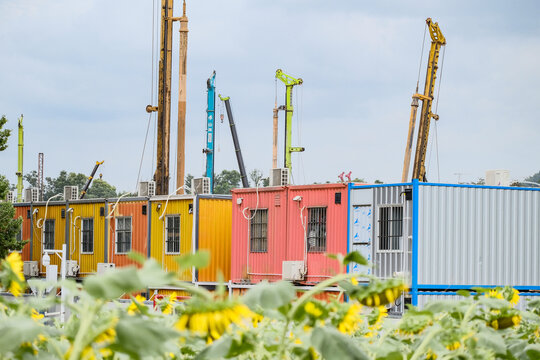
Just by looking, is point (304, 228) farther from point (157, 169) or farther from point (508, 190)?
point (157, 169)

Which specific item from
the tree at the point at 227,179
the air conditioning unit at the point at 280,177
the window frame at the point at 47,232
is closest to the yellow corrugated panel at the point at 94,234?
the window frame at the point at 47,232

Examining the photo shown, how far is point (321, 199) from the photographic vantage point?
18906 millimetres

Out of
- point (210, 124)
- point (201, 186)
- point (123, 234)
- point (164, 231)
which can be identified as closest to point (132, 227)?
point (123, 234)

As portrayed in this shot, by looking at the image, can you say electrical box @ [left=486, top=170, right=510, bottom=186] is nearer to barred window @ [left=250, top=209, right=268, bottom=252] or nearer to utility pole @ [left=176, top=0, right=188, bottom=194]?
barred window @ [left=250, top=209, right=268, bottom=252]

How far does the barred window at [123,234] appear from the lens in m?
23.4

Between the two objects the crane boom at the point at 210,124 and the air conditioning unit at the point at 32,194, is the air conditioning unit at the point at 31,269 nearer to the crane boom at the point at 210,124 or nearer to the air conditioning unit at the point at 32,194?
the air conditioning unit at the point at 32,194

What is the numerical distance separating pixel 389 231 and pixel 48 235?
1272 centimetres

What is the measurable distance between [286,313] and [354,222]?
54.3 feet

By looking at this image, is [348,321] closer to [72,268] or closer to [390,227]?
[390,227]

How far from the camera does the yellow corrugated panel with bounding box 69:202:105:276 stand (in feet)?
79.2

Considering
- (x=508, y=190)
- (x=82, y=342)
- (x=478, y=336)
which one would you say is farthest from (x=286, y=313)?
(x=508, y=190)

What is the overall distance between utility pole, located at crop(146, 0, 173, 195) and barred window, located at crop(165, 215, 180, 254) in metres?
4.62

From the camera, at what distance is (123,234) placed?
2353 cm

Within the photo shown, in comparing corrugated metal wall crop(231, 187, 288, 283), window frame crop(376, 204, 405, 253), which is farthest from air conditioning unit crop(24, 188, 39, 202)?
window frame crop(376, 204, 405, 253)
